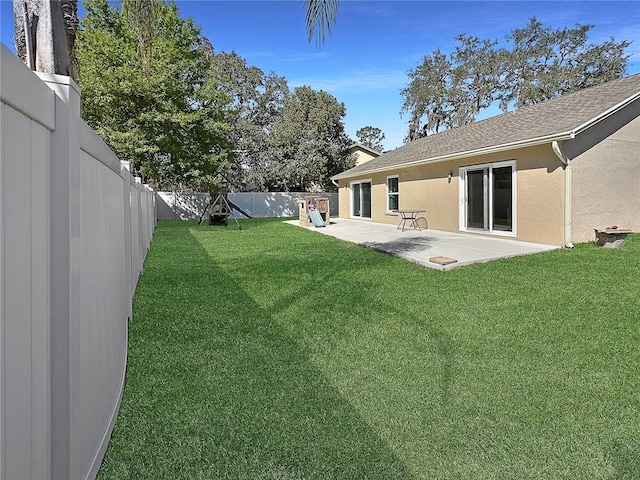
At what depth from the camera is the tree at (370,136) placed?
52.5 metres

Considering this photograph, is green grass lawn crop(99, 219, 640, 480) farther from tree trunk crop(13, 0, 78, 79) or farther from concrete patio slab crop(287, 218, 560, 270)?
tree trunk crop(13, 0, 78, 79)

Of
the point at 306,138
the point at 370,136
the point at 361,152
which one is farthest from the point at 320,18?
the point at 370,136

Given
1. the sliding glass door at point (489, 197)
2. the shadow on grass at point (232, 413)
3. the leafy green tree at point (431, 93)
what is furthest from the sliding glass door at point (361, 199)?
the shadow on grass at point (232, 413)

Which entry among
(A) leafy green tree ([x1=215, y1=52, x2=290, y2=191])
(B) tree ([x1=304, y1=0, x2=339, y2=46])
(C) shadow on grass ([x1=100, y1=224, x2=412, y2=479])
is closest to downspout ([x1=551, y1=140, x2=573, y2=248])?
(B) tree ([x1=304, y1=0, x2=339, y2=46])

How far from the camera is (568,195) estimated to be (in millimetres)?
9305

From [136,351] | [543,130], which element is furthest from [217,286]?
[543,130]

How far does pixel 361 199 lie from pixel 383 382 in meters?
17.4

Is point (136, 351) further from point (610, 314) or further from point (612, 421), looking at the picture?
point (610, 314)

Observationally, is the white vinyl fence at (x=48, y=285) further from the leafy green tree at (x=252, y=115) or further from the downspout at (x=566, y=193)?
the leafy green tree at (x=252, y=115)

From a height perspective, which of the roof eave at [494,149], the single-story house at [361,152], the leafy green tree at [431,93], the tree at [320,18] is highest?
the leafy green tree at [431,93]

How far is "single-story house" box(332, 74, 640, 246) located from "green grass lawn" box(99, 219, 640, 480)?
3.67 meters

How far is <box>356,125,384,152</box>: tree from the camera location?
52.5 m

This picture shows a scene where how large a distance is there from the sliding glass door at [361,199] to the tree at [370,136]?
32467 millimetres

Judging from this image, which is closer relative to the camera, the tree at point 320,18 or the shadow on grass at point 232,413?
the shadow on grass at point 232,413
